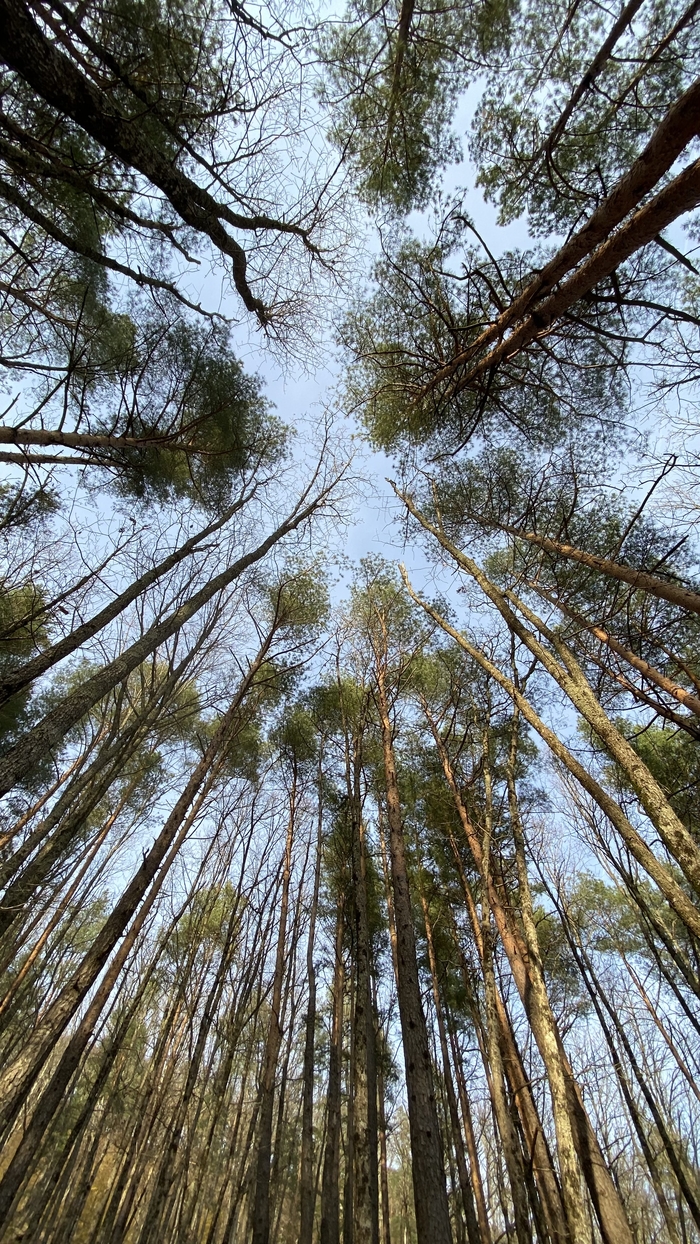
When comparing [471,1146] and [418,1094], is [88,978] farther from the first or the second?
[471,1146]

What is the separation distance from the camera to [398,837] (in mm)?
5727

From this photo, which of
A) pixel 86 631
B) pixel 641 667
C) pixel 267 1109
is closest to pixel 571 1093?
pixel 267 1109

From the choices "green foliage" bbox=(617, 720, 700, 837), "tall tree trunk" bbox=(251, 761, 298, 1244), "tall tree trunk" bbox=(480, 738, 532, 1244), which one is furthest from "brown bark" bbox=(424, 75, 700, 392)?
"tall tree trunk" bbox=(251, 761, 298, 1244)

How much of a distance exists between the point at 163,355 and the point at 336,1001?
10.3 m

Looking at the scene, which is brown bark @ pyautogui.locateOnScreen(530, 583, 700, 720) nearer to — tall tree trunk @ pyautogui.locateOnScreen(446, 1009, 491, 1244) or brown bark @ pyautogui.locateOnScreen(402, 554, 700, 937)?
brown bark @ pyautogui.locateOnScreen(402, 554, 700, 937)

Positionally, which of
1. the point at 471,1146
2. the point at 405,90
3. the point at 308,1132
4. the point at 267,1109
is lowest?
the point at 267,1109

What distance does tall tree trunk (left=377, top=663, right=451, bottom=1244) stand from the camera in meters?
3.42

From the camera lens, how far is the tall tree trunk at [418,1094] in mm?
3420

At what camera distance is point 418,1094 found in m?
4.04

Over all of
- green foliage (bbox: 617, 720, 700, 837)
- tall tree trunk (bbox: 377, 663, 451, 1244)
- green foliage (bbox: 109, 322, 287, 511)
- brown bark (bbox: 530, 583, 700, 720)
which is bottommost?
tall tree trunk (bbox: 377, 663, 451, 1244)

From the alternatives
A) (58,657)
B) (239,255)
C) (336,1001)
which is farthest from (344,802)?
(239,255)

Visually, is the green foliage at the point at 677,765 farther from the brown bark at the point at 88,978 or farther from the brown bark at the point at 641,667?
the brown bark at the point at 88,978

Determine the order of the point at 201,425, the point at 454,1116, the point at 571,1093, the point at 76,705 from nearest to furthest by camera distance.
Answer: the point at 76,705 → the point at 571,1093 → the point at 201,425 → the point at 454,1116

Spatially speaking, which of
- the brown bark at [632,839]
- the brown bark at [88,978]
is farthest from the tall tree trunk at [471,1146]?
the brown bark at [632,839]
